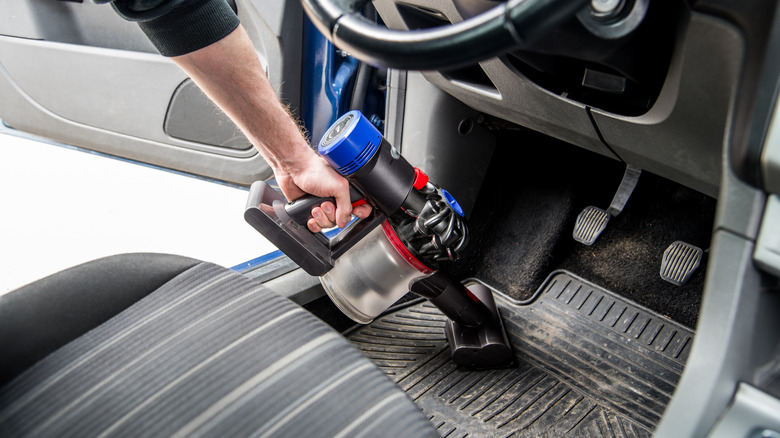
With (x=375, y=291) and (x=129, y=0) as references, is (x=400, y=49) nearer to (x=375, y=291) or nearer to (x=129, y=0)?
(x=129, y=0)

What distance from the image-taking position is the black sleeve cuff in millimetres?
829

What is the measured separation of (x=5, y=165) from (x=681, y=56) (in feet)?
6.86

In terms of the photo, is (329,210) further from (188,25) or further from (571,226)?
(571,226)

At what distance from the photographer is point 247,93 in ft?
3.06

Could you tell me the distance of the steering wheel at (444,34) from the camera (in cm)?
41

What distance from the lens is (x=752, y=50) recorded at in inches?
20.1

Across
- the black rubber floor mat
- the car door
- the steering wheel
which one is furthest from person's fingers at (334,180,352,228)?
the car door

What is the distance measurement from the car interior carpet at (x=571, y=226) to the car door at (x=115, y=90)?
597 mm

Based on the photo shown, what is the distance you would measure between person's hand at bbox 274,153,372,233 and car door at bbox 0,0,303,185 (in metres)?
0.51

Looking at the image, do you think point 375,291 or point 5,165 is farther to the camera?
point 5,165

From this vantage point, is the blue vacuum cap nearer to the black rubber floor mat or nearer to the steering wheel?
the steering wheel

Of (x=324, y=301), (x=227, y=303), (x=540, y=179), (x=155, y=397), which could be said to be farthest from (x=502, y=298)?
(x=155, y=397)

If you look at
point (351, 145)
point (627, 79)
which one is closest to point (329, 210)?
point (351, 145)

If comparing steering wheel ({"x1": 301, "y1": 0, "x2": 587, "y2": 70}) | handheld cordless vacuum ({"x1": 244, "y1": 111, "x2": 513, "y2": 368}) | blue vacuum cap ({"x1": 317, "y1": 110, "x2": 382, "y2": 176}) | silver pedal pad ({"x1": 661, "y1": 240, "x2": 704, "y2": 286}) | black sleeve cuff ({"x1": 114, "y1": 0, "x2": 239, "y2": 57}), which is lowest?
silver pedal pad ({"x1": 661, "y1": 240, "x2": 704, "y2": 286})
